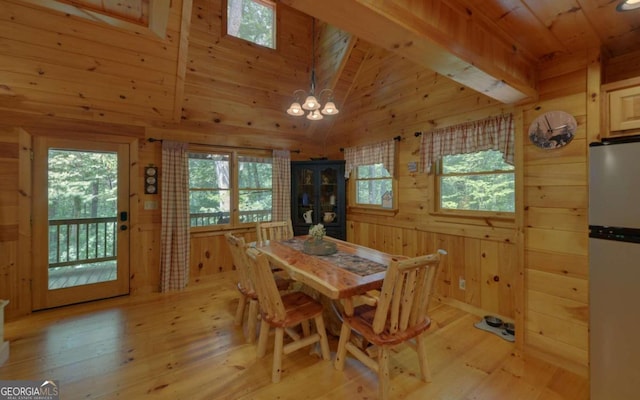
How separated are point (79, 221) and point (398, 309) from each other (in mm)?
3620

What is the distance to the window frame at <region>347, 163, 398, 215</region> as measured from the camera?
12.2ft

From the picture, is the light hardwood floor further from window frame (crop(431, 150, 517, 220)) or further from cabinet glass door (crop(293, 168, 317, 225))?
cabinet glass door (crop(293, 168, 317, 225))

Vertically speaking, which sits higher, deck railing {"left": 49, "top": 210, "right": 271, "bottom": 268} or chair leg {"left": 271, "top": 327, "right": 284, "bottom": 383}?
deck railing {"left": 49, "top": 210, "right": 271, "bottom": 268}

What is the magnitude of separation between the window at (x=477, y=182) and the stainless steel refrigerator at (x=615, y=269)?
1101mm

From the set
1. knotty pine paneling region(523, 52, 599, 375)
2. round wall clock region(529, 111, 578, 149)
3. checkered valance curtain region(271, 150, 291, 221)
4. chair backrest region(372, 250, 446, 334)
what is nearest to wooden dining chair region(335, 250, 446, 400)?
chair backrest region(372, 250, 446, 334)

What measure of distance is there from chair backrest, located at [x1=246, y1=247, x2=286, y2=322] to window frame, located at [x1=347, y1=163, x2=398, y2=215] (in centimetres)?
233

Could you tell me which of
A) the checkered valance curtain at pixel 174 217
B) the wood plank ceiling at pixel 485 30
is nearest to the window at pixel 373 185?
the wood plank ceiling at pixel 485 30

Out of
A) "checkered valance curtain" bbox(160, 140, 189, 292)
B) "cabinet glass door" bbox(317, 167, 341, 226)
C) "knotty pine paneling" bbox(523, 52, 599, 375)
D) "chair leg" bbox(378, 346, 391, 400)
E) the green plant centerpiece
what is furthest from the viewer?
"cabinet glass door" bbox(317, 167, 341, 226)

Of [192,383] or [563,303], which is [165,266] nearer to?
[192,383]

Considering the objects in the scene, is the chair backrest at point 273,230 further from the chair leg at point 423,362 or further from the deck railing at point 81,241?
the chair leg at point 423,362

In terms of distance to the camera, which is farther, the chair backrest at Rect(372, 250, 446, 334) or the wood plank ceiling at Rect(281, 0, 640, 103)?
the chair backrest at Rect(372, 250, 446, 334)

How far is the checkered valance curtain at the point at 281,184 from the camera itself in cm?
437

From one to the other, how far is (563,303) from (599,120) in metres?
1.33

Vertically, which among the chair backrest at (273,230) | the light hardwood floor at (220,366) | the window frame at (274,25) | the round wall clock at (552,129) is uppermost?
the window frame at (274,25)
